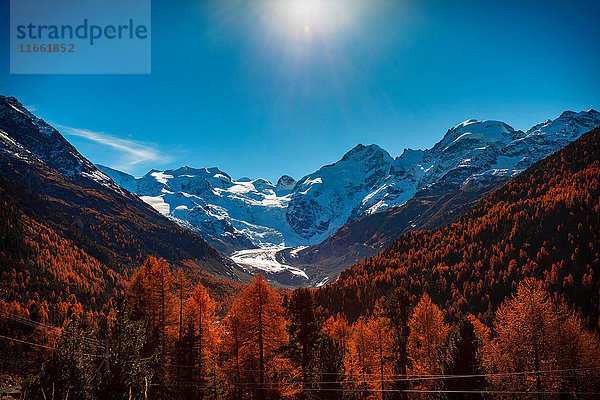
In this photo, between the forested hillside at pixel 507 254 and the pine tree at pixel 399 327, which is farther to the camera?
the forested hillside at pixel 507 254

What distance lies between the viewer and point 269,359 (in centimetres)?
3706

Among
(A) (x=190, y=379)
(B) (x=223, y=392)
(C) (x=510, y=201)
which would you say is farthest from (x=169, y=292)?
(C) (x=510, y=201)

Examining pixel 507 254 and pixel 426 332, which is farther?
pixel 507 254

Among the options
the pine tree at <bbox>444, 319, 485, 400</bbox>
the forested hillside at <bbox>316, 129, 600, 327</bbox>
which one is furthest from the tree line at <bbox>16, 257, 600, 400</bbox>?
the forested hillside at <bbox>316, 129, 600, 327</bbox>

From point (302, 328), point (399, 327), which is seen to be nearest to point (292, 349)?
point (302, 328)

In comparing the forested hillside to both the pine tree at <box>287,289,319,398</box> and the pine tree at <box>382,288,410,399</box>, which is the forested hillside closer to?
the pine tree at <box>287,289,319,398</box>

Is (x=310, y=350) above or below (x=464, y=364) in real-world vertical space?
below

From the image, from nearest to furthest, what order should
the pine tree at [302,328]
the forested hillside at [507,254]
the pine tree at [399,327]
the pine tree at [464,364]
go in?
the pine tree at [464,364], the pine tree at [399,327], the pine tree at [302,328], the forested hillside at [507,254]

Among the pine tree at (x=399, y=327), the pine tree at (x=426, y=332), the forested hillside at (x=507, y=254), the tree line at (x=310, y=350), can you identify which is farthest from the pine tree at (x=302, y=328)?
the forested hillside at (x=507, y=254)

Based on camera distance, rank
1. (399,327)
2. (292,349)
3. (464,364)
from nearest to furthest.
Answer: (464,364)
(399,327)
(292,349)

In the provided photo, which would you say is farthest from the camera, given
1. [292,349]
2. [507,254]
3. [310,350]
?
[507,254]

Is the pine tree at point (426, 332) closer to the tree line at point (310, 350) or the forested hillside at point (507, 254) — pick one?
the tree line at point (310, 350)

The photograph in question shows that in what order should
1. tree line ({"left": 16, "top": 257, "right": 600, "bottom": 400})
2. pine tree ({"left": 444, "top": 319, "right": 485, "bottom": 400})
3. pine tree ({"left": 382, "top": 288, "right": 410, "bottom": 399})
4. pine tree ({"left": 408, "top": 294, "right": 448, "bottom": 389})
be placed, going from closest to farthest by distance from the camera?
pine tree ({"left": 444, "top": 319, "right": 485, "bottom": 400}), tree line ({"left": 16, "top": 257, "right": 600, "bottom": 400}), pine tree ({"left": 382, "top": 288, "right": 410, "bottom": 399}), pine tree ({"left": 408, "top": 294, "right": 448, "bottom": 389})

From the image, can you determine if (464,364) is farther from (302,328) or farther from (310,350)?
(302,328)
